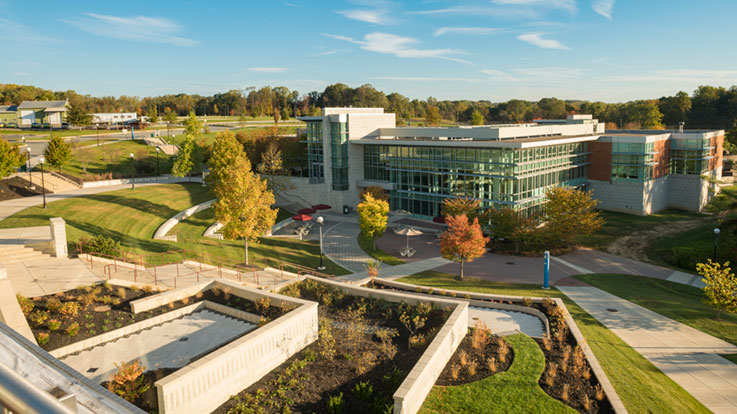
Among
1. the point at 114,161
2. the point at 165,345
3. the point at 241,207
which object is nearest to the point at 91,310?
the point at 165,345

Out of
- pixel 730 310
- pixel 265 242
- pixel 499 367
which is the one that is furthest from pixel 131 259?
pixel 730 310

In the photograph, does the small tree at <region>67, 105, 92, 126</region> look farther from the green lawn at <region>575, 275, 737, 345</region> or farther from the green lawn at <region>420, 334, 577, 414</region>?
the green lawn at <region>420, 334, 577, 414</region>

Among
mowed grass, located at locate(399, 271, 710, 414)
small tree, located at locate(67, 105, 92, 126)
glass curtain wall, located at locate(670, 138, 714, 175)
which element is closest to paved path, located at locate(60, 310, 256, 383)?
mowed grass, located at locate(399, 271, 710, 414)

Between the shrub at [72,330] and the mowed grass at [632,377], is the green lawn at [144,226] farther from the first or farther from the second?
the mowed grass at [632,377]

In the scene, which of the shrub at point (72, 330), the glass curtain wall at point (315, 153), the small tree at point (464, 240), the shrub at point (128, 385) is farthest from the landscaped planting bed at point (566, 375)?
the glass curtain wall at point (315, 153)

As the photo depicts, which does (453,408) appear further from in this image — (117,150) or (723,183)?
(723,183)
